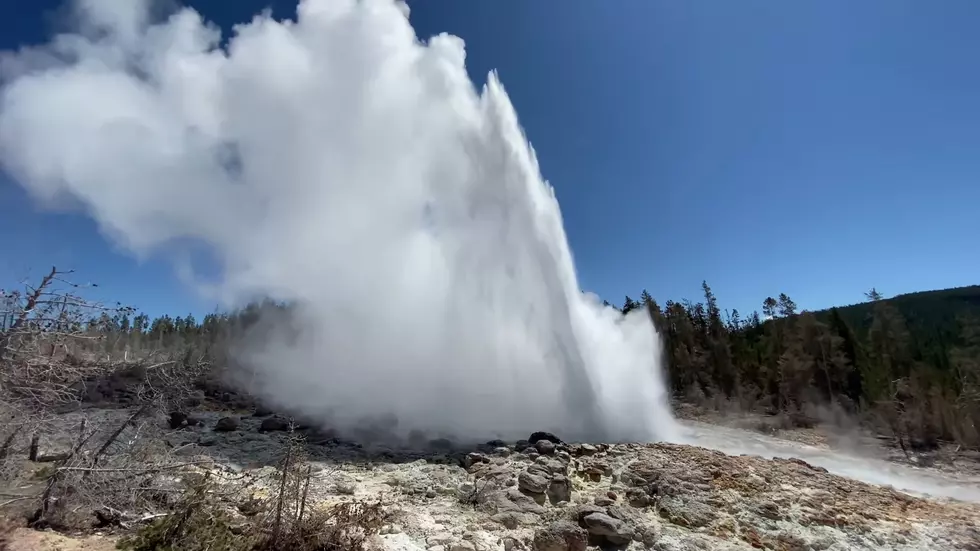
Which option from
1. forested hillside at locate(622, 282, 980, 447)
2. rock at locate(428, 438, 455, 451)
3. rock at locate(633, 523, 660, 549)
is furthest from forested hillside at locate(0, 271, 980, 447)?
rock at locate(633, 523, 660, 549)

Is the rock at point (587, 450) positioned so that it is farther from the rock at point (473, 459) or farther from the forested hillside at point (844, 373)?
the forested hillside at point (844, 373)

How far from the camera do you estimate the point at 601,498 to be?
33.8ft

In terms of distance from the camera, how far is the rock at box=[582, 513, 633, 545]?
8508 mm

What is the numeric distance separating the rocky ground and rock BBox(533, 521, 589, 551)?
0.05 ft

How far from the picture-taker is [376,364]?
25703 mm

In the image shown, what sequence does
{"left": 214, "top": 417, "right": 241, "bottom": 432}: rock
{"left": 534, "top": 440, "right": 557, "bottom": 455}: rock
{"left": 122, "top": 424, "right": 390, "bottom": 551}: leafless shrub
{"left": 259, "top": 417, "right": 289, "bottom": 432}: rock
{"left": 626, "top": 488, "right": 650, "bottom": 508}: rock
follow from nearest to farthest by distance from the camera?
1. {"left": 122, "top": 424, "right": 390, "bottom": 551}: leafless shrub
2. {"left": 626, "top": 488, "right": 650, "bottom": 508}: rock
3. {"left": 534, "top": 440, "right": 557, "bottom": 455}: rock
4. {"left": 214, "top": 417, "right": 241, "bottom": 432}: rock
5. {"left": 259, "top": 417, "right": 289, "bottom": 432}: rock

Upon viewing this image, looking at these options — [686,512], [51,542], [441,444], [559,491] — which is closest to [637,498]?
[686,512]

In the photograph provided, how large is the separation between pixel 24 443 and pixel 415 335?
58.4 ft

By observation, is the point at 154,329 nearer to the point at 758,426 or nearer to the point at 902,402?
the point at 758,426

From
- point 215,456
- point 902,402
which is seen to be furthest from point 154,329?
point 902,402

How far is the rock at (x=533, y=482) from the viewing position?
33.9 ft

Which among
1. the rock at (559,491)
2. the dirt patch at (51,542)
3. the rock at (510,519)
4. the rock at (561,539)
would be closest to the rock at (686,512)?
the rock at (559,491)

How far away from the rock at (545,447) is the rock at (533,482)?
98.6 inches

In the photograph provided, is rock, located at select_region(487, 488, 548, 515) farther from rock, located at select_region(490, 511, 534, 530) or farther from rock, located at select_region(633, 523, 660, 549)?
rock, located at select_region(633, 523, 660, 549)
